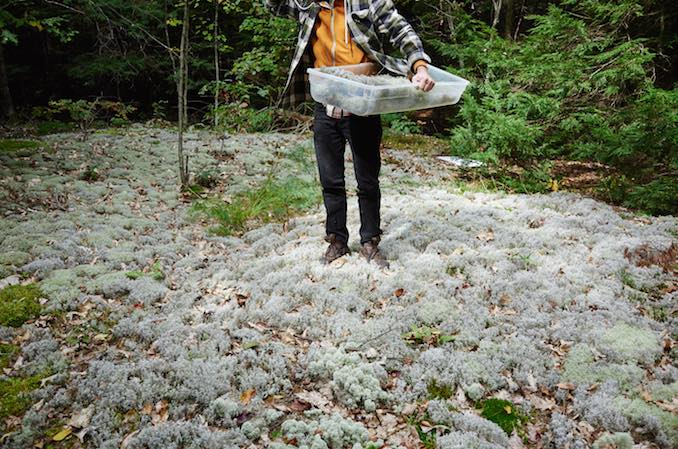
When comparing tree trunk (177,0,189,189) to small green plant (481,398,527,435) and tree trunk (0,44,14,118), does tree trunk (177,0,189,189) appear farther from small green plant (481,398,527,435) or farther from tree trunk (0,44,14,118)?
tree trunk (0,44,14,118)

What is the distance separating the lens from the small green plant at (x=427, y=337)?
11.0 feet

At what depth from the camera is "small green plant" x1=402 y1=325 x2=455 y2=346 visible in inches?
132

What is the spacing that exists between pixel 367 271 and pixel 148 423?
7.47 ft

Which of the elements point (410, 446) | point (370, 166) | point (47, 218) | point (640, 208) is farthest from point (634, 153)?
point (47, 218)

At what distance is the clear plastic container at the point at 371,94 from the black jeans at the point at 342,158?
1.41ft

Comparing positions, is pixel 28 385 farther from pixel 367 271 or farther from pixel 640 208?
pixel 640 208

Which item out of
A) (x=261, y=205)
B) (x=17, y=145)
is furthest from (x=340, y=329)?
(x=17, y=145)

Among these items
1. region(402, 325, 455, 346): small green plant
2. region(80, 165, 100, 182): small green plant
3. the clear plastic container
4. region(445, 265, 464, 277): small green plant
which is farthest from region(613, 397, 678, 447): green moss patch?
region(80, 165, 100, 182): small green plant

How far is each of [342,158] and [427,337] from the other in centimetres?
171

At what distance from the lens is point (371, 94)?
3.04 meters

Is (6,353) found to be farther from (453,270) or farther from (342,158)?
(453,270)

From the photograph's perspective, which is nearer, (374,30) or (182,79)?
(374,30)

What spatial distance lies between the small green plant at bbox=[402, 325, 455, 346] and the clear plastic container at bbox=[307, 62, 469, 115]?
Answer: 169 cm

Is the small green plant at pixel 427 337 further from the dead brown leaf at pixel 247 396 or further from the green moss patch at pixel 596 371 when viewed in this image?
the dead brown leaf at pixel 247 396
